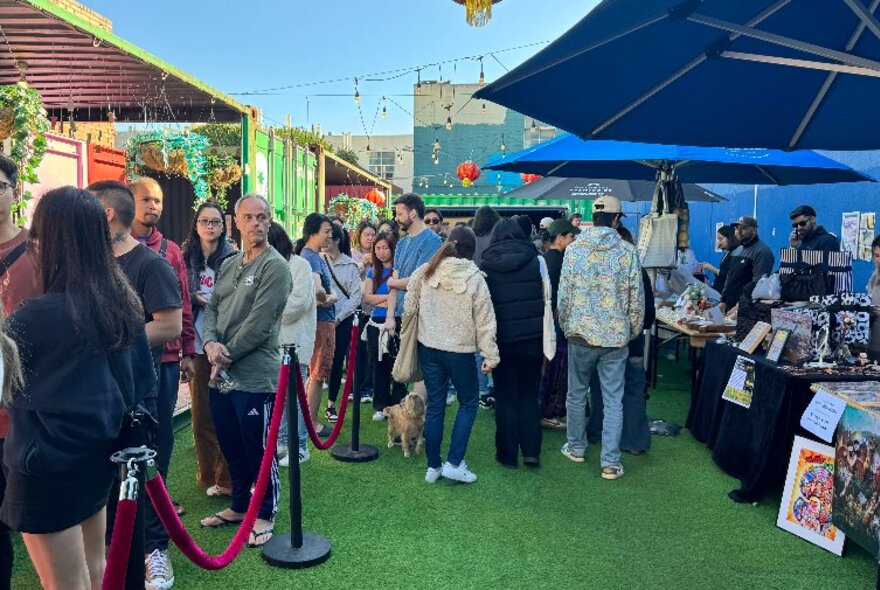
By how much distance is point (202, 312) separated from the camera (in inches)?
157

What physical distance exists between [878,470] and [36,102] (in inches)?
235

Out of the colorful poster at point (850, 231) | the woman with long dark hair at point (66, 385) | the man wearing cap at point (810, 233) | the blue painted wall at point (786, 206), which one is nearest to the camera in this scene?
the woman with long dark hair at point (66, 385)

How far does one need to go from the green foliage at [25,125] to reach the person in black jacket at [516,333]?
352cm

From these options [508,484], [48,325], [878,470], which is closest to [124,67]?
[508,484]

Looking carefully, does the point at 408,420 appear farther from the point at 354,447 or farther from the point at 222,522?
the point at 222,522

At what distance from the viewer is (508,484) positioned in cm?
440

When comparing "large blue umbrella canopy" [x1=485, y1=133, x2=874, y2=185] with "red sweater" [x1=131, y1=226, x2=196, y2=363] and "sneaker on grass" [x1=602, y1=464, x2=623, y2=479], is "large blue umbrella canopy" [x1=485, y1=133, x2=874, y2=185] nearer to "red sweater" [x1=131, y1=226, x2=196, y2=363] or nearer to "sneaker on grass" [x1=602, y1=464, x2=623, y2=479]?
"sneaker on grass" [x1=602, y1=464, x2=623, y2=479]

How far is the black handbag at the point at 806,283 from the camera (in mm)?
4180

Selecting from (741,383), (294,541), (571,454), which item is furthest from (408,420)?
(741,383)

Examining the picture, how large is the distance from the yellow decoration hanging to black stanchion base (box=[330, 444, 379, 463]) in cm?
334

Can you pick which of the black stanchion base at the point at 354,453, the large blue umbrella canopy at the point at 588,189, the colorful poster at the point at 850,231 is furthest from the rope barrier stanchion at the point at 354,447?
the colorful poster at the point at 850,231

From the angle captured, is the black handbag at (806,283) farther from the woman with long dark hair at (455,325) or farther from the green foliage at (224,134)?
the green foliage at (224,134)

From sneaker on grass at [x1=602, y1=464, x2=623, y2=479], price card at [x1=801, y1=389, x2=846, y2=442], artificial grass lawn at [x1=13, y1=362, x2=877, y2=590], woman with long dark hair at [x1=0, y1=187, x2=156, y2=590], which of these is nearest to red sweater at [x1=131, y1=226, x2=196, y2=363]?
artificial grass lawn at [x1=13, y1=362, x2=877, y2=590]

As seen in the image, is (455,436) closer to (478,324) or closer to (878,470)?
(478,324)
